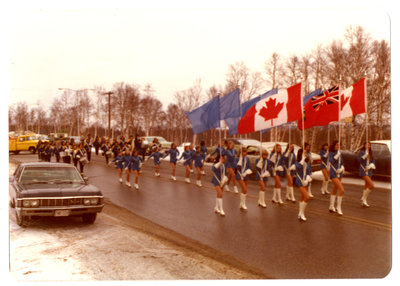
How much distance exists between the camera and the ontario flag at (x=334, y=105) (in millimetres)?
8531

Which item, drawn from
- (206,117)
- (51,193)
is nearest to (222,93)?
(206,117)

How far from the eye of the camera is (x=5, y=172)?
6750 mm

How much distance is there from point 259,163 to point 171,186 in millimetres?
3657

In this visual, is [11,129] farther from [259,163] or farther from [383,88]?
[383,88]

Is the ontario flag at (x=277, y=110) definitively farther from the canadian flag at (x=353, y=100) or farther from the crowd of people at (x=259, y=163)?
the canadian flag at (x=353, y=100)

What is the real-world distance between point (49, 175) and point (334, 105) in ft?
21.7

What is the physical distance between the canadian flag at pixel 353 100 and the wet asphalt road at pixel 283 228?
1.87 m

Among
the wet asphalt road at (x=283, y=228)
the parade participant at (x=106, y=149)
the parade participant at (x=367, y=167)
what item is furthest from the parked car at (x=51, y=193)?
the parade participant at (x=367, y=167)

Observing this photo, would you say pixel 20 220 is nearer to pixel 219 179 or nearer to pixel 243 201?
pixel 219 179

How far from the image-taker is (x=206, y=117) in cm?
948

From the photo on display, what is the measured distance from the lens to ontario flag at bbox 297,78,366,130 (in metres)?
8.53

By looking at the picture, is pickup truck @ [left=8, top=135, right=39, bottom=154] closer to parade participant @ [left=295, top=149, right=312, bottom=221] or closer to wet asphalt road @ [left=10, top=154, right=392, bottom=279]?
wet asphalt road @ [left=10, top=154, right=392, bottom=279]

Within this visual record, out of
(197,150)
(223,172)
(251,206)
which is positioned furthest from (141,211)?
(197,150)

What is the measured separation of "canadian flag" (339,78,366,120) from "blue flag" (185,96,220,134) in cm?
299
